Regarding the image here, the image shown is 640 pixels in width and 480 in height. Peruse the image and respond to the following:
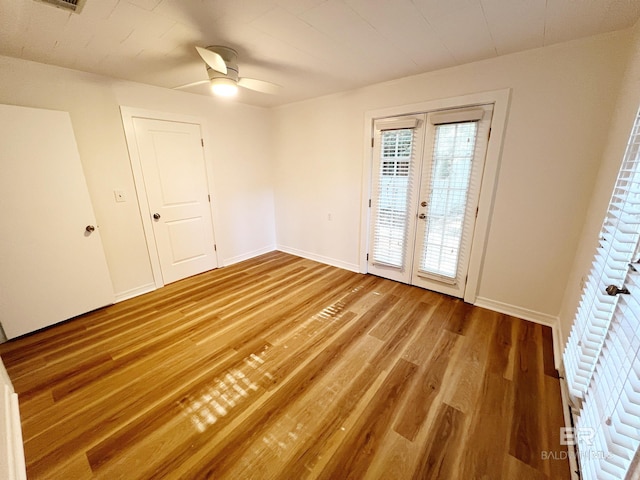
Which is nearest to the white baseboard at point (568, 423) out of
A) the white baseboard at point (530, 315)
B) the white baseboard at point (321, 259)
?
the white baseboard at point (530, 315)

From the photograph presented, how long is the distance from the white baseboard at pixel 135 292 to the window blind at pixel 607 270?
393 cm

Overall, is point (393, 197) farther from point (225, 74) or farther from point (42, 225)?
point (42, 225)

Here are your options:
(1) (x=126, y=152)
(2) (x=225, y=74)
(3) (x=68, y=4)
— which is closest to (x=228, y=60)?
(2) (x=225, y=74)

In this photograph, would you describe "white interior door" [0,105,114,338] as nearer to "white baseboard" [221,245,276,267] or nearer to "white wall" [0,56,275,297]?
"white wall" [0,56,275,297]

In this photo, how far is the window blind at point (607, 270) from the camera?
114 centimetres

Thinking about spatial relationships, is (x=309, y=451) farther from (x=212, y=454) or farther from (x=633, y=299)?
(x=633, y=299)

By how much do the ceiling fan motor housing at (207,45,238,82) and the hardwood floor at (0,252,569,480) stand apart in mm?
2193

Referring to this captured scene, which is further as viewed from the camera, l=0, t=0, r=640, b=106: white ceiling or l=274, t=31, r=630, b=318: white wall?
l=274, t=31, r=630, b=318: white wall

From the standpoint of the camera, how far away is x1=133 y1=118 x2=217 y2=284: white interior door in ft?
9.43

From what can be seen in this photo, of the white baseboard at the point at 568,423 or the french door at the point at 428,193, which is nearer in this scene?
the white baseboard at the point at 568,423

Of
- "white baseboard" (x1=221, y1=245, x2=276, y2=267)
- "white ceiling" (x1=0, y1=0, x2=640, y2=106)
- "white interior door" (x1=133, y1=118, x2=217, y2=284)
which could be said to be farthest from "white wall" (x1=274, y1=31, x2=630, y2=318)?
"white baseboard" (x1=221, y1=245, x2=276, y2=267)

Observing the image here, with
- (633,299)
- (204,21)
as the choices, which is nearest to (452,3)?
(204,21)

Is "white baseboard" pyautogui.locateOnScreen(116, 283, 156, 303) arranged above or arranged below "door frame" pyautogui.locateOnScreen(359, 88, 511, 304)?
below

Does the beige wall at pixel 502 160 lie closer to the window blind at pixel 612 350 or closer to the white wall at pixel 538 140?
the white wall at pixel 538 140
